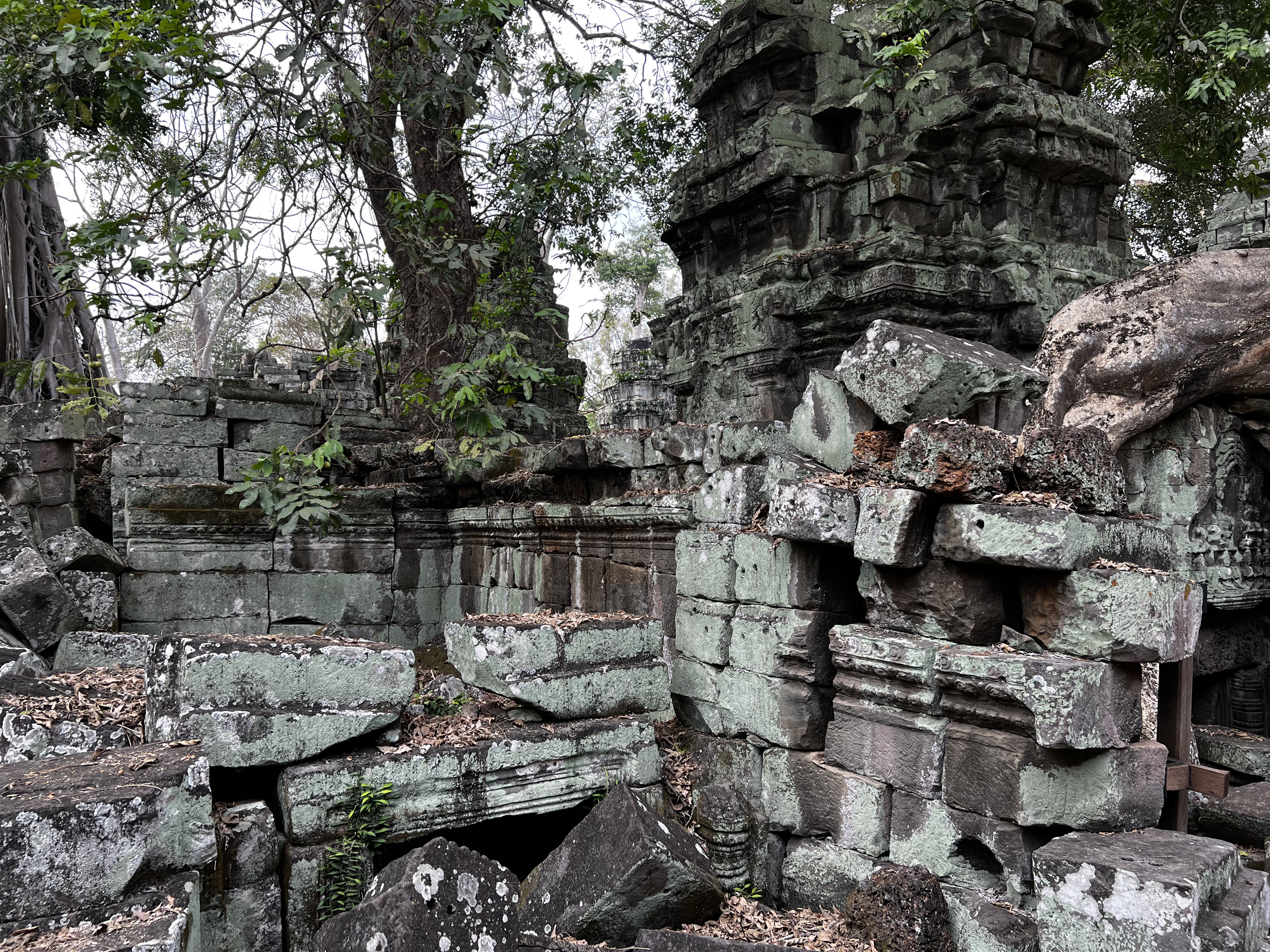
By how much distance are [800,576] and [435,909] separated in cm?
177

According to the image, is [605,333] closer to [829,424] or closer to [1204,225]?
[1204,225]

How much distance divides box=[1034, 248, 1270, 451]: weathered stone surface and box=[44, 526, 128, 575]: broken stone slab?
5767 mm

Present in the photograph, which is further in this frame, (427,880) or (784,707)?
(784,707)

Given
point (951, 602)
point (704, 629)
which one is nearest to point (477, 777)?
point (704, 629)

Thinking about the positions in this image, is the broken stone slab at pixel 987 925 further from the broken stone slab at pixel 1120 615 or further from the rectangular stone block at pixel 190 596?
the rectangular stone block at pixel 190 596

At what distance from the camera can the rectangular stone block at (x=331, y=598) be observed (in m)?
6.81

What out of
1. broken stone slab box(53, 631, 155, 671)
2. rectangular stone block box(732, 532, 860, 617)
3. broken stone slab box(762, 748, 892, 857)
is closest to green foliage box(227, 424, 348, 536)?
broken stone slab box(53, 631, 155, 671)

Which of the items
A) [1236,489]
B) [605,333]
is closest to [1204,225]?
[1236,489]

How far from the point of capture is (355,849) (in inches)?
118

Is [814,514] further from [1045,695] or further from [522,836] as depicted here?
[522,836]

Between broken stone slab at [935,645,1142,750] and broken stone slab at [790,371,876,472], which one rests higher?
broken stone slab at [790,371,876,472]

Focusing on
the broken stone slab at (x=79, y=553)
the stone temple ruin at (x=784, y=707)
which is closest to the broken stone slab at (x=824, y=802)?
the stone temple ruin at (x=784, y=707)

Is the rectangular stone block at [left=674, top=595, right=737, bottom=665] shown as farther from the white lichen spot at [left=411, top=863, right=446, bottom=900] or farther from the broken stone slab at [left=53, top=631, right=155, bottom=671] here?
the broken stone slab at [left=53, top=631, right=155, bottom=671]

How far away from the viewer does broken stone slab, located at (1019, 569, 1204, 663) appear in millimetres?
2674
